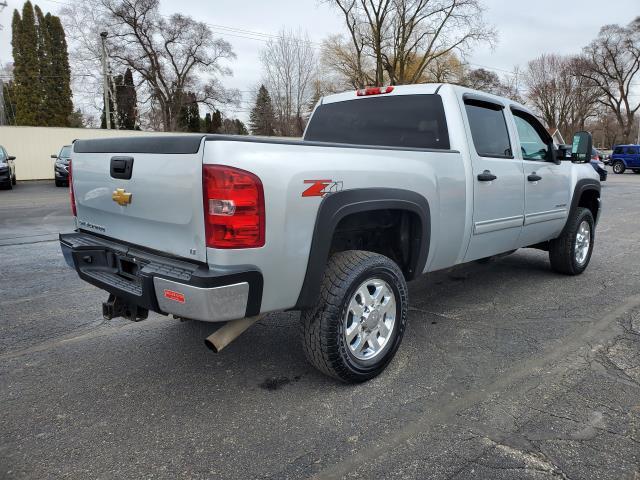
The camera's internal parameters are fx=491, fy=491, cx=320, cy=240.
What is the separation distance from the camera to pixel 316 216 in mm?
2570

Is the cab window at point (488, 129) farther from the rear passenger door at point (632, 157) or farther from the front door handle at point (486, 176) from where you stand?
the rear passenger door at point (632, 157)

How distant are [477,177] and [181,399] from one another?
8.51 feet

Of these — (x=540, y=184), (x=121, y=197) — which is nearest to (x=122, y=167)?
(x=121, y=197)

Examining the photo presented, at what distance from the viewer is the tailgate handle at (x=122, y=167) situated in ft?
9.03

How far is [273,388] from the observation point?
2975 millimetres

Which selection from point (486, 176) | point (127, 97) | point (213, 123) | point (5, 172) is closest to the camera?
point (486, 176)

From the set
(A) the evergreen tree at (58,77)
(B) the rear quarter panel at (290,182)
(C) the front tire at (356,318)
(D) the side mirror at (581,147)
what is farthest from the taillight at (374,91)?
(A) the evergreen tree at (58,77)

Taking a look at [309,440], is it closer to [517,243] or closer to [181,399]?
[181,399]

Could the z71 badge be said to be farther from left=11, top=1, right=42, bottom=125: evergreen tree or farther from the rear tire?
left=11, top=1, right=42, bottom=125: evergreen tree

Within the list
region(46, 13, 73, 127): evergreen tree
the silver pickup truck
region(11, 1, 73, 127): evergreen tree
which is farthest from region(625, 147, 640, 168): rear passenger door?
region(11, 1, 73, 127): evergreen tree

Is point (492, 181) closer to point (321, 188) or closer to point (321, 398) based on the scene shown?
point (321, 188)

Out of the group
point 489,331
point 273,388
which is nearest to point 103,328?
point 273,388

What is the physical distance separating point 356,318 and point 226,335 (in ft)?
2.59

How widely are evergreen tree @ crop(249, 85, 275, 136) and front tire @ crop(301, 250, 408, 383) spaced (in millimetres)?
40700
